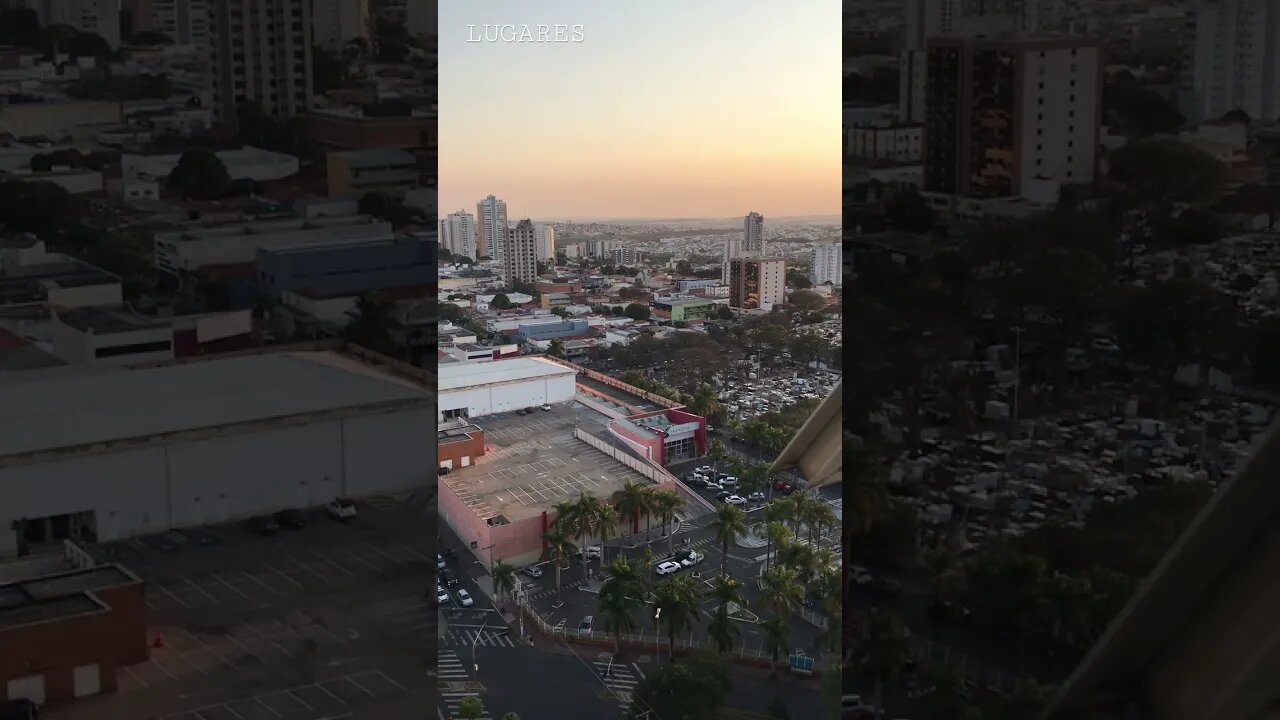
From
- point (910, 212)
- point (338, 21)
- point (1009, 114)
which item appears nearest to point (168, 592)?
point (338, 21)

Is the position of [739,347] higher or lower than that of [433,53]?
lower

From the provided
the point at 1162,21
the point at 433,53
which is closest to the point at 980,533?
the point at 1162,21

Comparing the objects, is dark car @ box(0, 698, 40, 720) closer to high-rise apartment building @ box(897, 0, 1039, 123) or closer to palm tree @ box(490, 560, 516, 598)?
high-rise apartment building @ box(897, 0, 1039, 123)

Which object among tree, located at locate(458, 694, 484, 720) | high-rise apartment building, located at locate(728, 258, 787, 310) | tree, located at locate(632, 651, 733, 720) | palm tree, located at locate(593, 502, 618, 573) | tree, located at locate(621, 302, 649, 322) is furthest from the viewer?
tree, located at locate(621, 302, 649, 322)

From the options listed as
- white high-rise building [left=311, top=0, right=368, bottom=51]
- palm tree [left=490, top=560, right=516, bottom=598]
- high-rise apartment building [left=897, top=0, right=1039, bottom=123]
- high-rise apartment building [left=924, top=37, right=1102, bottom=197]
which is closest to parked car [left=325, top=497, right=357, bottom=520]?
white high-rise building [left=311, top=0, right=368, bottom=51]

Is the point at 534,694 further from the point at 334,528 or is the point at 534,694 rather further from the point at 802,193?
the point at 334,528

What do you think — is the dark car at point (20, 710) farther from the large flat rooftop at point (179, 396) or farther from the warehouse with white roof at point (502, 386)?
the warehouse with white roof at point (502, 386)

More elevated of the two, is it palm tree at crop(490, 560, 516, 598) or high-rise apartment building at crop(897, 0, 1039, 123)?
high-rise apartment building at crop(897, 0, 1039, 123)
